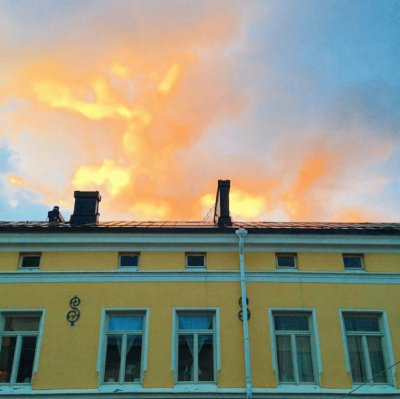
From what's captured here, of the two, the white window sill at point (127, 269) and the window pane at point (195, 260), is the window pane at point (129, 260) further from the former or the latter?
the window pane at point (195, 260)

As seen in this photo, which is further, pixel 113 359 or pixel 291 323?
pixel 291 323

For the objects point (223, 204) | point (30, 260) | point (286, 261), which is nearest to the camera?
point (30, 260)

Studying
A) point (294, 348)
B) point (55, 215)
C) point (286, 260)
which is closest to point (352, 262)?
point (286, 260)

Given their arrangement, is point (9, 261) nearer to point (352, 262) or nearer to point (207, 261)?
point (207, 261)

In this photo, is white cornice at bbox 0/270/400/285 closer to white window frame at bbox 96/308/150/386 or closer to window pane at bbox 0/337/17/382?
white window frame at bbox 96/308/150/386

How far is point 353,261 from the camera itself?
14.8 meters

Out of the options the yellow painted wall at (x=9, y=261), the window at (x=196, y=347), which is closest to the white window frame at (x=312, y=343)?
the window at (x=196, y=347)

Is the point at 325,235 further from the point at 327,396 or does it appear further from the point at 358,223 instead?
the point at 327,396

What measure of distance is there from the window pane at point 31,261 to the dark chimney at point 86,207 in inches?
91.3

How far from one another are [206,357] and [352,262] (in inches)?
213

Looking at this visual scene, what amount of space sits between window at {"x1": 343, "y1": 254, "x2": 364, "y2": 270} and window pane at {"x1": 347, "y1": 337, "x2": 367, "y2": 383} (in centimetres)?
216

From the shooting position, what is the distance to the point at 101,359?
13352 mm

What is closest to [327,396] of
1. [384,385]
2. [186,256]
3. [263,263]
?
[384,385]

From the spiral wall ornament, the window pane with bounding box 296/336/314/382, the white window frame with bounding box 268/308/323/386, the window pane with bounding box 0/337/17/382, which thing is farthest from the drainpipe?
the window pane with bounding box 0/337/17/382
